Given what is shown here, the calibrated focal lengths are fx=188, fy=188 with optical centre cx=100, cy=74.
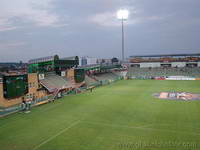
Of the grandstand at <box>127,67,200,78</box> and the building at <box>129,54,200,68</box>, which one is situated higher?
the building at <box>129,54,200,68</box>

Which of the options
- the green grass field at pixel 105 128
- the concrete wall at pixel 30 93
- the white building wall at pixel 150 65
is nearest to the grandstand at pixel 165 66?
the white building wall at pixel 150 65

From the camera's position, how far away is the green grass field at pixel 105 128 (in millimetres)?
12016

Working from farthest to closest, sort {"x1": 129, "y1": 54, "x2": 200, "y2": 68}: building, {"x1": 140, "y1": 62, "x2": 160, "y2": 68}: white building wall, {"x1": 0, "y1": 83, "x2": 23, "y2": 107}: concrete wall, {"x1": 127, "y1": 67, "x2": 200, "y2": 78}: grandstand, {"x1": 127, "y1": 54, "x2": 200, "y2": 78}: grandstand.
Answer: {"x1": 140, "y1": 62, "x2": 160, "y2": 68}: white building wall < {"x1": 129, "y1": 54, "x2": 200, "y2": 68}: building < {"x1": 127, "y1": 54, "x2": 200, "y2": 78}: grandstand < {"x1": 127, "y1": 67, "x2": 200, "y2": 78}: grandstand < {"x1": 0, "y1": 83, "x2": 23, "y2": 107}: concrete wall

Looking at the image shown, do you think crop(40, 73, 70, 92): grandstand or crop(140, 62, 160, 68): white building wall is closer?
crop(40, 73, 70, 92): grandstand

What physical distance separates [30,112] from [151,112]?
13.0 meters

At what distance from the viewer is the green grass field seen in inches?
473

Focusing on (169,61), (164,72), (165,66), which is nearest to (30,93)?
(164,72)

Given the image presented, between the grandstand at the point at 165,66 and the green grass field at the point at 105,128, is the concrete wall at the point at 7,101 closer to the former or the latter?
the green grass field at the point at 105,128

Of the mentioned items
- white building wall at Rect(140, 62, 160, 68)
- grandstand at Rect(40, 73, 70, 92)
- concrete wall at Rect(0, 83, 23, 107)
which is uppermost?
white building wall at Rect(140, 62, 160, 68)

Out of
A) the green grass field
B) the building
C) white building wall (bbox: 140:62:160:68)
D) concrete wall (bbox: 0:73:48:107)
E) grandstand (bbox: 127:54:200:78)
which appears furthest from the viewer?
white building wall (bbox: 140:62:160:68)

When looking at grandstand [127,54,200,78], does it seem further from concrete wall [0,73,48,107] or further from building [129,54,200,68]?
concrete wall [0,73,48,107]

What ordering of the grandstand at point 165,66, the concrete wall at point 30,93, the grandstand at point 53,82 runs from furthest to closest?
the grandstand at point 165,66
the grandstand at point 53,82
the concrete wall at point 30,93

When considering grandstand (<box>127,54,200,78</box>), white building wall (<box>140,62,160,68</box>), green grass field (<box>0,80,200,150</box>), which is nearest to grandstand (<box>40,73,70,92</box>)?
green grass field (<box>0,80,200,150</box>)

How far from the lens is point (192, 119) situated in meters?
16.8
